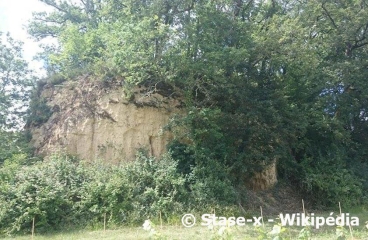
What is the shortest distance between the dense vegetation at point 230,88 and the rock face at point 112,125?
0.86 metres

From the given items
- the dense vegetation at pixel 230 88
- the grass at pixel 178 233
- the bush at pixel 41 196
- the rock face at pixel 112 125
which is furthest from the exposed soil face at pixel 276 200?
the bush at pixel 41 196

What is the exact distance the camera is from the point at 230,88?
14.2m

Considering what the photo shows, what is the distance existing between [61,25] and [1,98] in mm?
6794

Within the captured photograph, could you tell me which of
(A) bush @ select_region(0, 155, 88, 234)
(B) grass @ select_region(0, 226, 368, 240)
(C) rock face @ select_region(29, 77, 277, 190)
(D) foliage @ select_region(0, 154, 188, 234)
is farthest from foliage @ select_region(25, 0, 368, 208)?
(A) bush @ select_region(0, 155, 88, 234)

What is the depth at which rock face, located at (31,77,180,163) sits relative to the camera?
15.3 meters

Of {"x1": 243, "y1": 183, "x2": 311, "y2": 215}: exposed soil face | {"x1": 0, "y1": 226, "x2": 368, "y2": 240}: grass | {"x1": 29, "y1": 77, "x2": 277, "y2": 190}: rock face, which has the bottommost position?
{"x1": 0, "y1": 226, "x2": 368, "y2": 240}: grass

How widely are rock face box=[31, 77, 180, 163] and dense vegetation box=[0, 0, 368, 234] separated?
33.8 inches

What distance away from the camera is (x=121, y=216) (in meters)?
11.8

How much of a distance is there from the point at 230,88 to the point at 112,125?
5011mm

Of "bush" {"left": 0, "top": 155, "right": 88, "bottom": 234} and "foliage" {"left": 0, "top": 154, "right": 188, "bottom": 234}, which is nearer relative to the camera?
"bush" {"left": 0, "top": 155, "right": 88, "bottom": 234}

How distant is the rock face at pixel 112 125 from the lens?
1530cm

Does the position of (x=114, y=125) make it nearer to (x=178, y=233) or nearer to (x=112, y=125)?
(x=112, y=125)

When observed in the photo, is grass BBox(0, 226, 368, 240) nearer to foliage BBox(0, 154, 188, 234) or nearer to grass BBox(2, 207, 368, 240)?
grass BBox(2, 207, 368, 240)

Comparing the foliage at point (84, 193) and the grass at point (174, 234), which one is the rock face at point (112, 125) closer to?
the foliage at point (84, 193)
